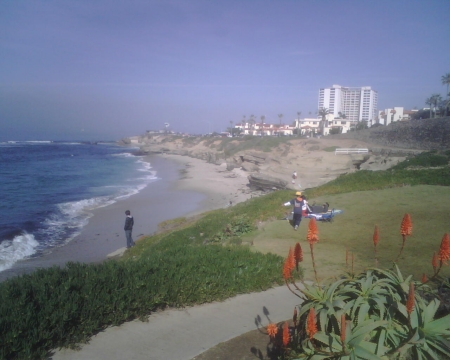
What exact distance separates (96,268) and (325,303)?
367 cm

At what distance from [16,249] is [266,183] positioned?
71.2 ft

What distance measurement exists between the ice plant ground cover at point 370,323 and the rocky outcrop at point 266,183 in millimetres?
28918

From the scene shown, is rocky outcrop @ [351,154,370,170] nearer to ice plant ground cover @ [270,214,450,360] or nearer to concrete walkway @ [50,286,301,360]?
concrete walkway @ [50,286,301,360]

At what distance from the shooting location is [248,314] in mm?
5742

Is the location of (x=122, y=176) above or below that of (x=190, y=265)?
below

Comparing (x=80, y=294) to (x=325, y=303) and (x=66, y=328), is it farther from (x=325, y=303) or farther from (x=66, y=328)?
(x=325, y=303)

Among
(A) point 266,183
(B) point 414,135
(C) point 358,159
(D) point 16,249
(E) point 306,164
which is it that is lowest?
(D) point 16,249

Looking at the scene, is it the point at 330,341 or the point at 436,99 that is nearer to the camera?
the point at 330,341

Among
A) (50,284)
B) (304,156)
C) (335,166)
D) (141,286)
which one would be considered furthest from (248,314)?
(304,156)

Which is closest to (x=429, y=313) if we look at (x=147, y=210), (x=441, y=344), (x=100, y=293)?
(x=441, y=344)

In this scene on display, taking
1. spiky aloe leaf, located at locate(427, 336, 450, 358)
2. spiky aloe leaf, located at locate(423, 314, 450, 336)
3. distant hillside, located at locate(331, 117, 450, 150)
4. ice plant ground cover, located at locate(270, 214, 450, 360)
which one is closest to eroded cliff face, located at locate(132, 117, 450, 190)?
distant hillside, located at locate(331, 117, 450, 150)

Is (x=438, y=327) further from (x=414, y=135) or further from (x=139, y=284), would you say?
(x=414, y=135)

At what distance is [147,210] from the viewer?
1048 inches

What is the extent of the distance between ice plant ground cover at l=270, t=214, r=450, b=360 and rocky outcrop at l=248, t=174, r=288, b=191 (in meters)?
28.9
